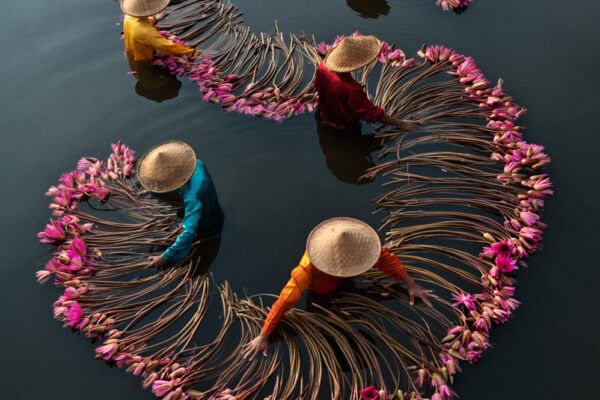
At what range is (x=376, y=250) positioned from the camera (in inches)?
99.6

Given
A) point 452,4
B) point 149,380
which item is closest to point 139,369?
point 149,380

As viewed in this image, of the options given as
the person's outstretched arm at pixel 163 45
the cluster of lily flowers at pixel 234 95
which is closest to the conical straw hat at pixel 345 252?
the cluster of lily flowers at pixel 234 95

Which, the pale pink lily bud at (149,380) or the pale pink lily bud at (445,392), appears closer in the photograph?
the pale pink lily bud at (445,392)

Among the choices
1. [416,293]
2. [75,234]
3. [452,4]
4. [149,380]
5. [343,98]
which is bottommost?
[149,380]

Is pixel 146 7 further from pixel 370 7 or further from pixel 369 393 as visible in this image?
pixel 369 393

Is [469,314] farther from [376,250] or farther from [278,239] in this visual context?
[278,239]

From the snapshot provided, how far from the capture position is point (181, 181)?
9.73 ft

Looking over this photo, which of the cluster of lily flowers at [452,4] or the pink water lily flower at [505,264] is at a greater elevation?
the cluster of lily flowers at [452,4]

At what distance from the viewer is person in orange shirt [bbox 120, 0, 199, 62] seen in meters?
4.15

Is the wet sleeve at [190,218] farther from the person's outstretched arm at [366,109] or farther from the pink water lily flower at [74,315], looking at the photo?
the person's outstretched arm at [366,109]

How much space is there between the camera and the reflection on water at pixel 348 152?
3.71m

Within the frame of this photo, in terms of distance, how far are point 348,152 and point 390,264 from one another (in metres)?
1.33

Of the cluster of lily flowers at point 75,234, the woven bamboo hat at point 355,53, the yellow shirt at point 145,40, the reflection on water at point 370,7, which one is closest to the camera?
the cluster of lily flowers at point 75,234

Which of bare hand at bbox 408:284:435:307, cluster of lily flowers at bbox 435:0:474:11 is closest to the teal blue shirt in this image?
bare hand at bbox 408:284:435:307
